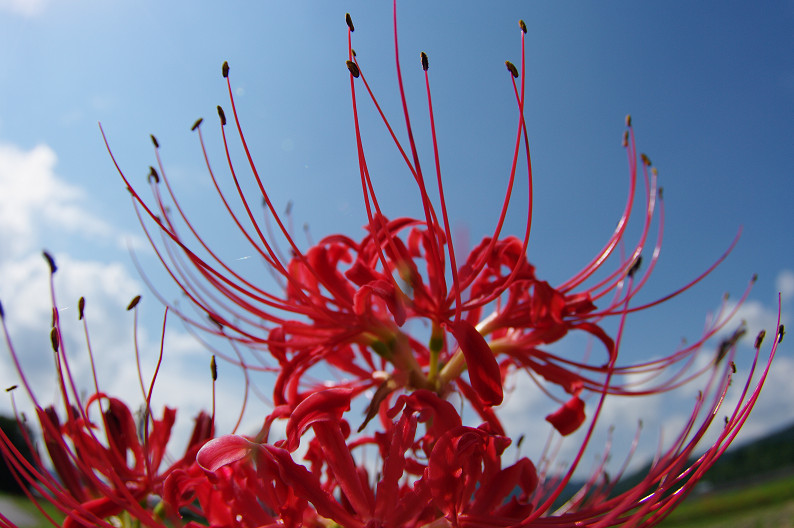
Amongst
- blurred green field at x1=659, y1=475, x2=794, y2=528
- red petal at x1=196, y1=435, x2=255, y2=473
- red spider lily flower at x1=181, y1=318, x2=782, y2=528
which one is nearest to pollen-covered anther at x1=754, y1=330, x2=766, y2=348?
red spider lily flower at x1=181, y1=318, x2=782, y2=528

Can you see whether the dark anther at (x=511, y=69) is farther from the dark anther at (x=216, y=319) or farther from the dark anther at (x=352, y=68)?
the dark anther at (x=216, y=319)

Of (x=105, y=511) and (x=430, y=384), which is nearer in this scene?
(x=105, y=511)

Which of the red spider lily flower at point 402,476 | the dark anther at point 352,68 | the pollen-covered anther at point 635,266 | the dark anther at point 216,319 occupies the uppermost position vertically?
the dark anther at point 352,68

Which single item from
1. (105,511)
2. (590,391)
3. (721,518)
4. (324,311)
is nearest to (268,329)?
(324,311)

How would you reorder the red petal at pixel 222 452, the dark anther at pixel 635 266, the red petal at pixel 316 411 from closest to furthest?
the red petal at pixel 222 452 → the red petal at pixel 316 411 → the dark anther at pixel 635 266

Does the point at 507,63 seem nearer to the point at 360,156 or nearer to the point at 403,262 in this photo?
the point at 360,156

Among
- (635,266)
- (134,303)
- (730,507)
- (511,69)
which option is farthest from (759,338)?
(730,507)

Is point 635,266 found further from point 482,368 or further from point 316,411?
point 316,411

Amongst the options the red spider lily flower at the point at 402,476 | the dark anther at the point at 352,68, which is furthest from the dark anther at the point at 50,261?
the dark anther at the point at 352,68
